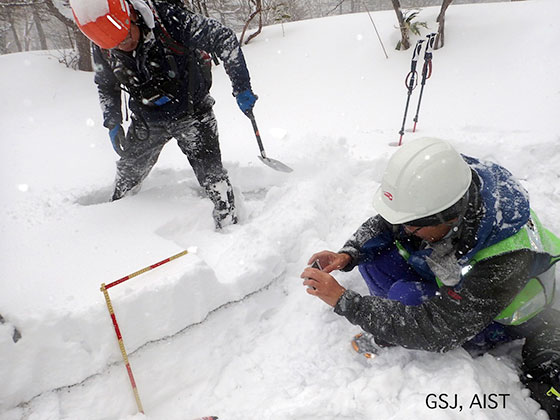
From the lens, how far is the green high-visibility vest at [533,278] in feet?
5.06

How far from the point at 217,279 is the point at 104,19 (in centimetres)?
184

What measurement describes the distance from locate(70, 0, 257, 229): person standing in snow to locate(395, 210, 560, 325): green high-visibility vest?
7.18 ft

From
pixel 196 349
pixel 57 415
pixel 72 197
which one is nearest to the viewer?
pixel 57 415

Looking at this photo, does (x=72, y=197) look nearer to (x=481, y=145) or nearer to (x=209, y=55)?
(x=209, y=55)

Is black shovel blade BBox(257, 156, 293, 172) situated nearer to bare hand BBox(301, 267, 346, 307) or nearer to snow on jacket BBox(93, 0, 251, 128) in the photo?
snow on jacket BBox(93, 0, 251, 128)

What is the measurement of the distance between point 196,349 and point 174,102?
1898mm

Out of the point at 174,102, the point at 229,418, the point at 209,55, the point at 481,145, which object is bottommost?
the point at 229,418

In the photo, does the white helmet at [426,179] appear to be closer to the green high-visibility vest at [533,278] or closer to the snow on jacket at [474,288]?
the snow on jacket at [474,288]

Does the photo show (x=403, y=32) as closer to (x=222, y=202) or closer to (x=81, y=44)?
(x=222, y=202)

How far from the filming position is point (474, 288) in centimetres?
156

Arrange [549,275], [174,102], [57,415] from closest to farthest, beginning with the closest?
[549,275]
[57,415]
[174,102]

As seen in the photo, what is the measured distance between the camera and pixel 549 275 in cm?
181

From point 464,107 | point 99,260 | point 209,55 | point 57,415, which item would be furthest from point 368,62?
point 57,415

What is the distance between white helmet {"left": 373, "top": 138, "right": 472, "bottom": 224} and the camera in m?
1.55
